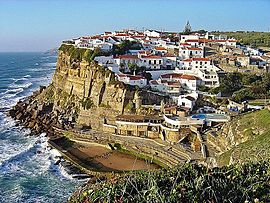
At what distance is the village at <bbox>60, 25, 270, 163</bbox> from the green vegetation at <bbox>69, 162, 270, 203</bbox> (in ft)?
51.6

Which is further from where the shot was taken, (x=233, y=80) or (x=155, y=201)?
(x=233, y=80)

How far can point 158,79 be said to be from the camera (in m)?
41.4

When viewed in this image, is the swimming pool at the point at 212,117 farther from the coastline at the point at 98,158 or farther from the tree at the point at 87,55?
the tree at the point at 87,55

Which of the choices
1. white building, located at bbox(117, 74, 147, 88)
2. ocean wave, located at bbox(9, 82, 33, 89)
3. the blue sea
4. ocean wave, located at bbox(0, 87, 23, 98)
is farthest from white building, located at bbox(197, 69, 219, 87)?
ocean wave, located at bbox(9, 82, 33, 89)

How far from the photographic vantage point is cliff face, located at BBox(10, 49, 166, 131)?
3622 cm

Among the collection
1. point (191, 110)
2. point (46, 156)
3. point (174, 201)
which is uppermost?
point (174, 201)

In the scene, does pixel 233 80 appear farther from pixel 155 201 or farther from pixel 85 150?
pixel 155 201

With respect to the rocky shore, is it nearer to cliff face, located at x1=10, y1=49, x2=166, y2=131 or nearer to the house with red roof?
cliff face, located at x1=10, y1=49, x2=166, y2=131

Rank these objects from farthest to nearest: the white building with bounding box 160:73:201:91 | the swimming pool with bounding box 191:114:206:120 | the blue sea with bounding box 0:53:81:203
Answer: the white building with bounding box 160:73:201:91 < the swimming pool with bounding box 191:114:206:120 < the blue sea with bounding box 0:53:81:203

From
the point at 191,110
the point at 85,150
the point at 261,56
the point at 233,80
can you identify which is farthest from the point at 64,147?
the point at 261,56

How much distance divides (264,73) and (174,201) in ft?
117

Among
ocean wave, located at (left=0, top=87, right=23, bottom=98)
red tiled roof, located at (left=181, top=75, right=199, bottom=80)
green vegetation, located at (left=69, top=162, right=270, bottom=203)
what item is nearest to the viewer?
green vegetation, located at (left=69, top=162, right=270, bottom=203)

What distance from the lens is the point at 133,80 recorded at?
3850 cm

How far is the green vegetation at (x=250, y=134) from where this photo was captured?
62.0 ft
